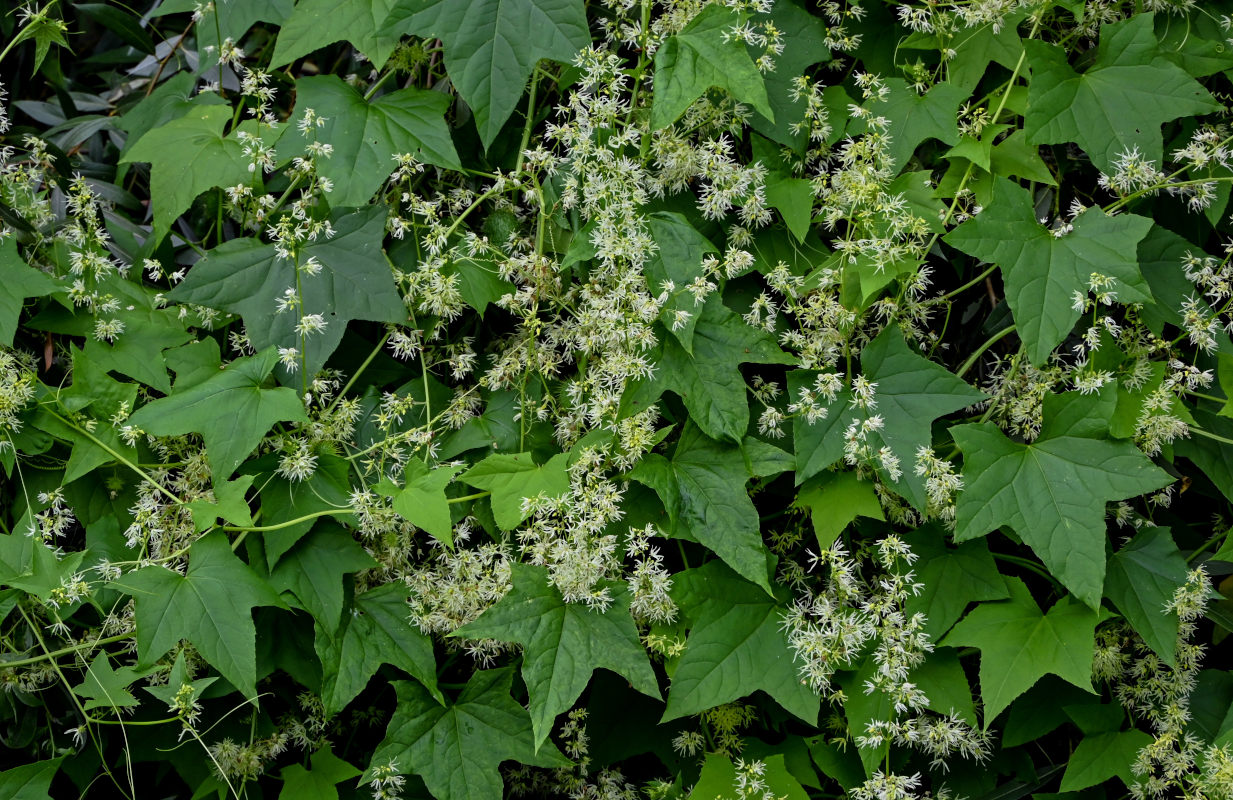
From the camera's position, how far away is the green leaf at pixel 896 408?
72.6 inches

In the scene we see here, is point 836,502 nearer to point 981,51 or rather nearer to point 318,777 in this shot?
point 981,51

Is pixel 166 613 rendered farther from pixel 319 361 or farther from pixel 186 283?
pixel 186 283

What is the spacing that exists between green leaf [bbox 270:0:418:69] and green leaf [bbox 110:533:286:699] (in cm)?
110

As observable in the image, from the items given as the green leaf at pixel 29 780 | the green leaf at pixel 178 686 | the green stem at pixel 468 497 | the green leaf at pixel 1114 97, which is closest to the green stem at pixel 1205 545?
the green leaf at pixel 1114 97

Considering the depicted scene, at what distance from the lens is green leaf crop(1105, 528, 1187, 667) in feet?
6.02

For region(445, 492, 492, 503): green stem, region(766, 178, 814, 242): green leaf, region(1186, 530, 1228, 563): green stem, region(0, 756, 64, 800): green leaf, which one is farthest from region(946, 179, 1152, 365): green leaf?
region(0, 756, 64, 800): green leaf

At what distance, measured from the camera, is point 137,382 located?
2.20 m

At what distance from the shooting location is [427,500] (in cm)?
179

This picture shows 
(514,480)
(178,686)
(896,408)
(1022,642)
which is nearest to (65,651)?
(178,686)

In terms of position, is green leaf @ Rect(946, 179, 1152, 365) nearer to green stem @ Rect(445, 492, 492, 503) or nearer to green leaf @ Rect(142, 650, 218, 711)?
green stem @ Rect(445, 492, 492, 503)

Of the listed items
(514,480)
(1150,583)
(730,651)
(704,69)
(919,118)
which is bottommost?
(730,651)

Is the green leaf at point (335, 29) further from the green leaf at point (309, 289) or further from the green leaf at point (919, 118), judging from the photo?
the green leaf at point (919, 118)

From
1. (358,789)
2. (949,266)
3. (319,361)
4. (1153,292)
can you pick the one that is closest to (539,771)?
(358,789)

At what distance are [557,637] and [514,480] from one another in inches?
12.0
